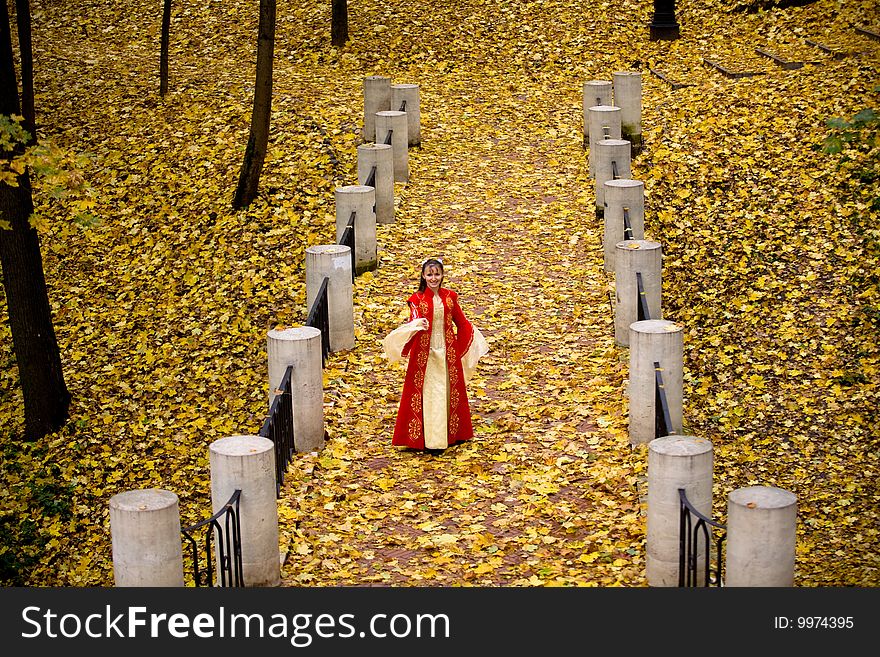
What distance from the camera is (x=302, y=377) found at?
32.1 ft

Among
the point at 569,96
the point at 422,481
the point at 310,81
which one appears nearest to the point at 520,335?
the point at 422,481

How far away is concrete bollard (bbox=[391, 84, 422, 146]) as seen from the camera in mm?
17250

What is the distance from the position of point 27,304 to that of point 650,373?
772 cm

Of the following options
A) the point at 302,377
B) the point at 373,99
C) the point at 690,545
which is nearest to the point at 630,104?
the point at 373,99

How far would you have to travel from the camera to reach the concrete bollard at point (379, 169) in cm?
1470

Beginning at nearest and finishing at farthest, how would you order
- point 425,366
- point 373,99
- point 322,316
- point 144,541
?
1. point 144,541
2. point 425,366
3. point 322,316
4. point 373,99

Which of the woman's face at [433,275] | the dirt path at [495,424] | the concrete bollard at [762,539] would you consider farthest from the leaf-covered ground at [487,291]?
the woman's face at [433,275]

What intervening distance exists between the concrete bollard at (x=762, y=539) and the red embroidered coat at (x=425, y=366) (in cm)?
352

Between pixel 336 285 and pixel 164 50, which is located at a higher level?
pixel 164 50

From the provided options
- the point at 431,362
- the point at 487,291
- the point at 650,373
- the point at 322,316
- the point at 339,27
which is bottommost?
the point at 650,373

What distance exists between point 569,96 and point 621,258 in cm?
958

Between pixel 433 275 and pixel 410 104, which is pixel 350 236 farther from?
pixel 410 104

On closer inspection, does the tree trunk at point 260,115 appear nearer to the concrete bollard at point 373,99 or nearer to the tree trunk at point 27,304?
the concrete bollard at point 373,99
